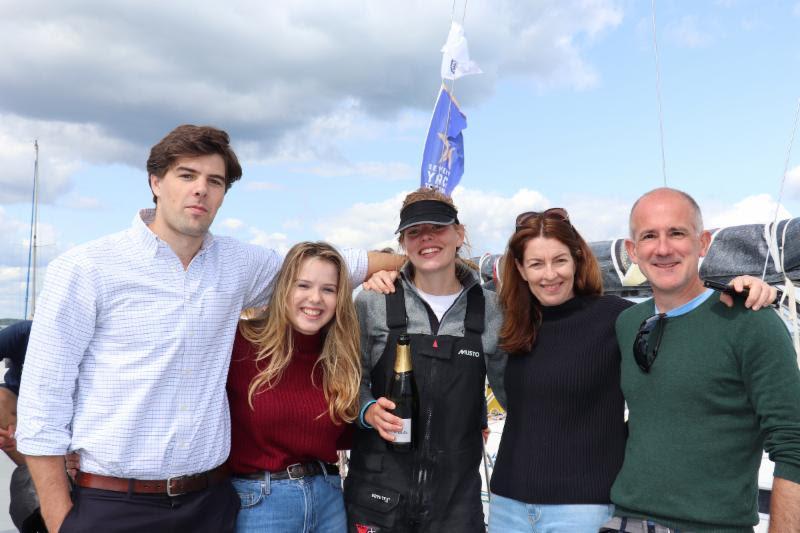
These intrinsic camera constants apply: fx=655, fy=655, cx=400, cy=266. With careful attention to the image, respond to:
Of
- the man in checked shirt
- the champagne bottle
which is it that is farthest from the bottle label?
the man in checked shirt

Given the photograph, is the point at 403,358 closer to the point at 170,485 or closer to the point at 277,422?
the point at 277,422

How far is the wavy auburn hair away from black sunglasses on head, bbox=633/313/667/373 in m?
0.50

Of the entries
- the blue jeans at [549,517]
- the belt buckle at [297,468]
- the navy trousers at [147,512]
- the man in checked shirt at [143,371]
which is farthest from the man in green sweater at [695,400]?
the man in checked shirt at [143,371]

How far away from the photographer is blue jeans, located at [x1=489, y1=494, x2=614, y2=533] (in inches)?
107

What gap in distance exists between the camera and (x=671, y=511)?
2.39 metres

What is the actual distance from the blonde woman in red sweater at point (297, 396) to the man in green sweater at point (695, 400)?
1237 millimetres

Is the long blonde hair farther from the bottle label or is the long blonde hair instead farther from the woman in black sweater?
the woman in black sweater

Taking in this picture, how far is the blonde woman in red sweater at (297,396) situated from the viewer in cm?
287

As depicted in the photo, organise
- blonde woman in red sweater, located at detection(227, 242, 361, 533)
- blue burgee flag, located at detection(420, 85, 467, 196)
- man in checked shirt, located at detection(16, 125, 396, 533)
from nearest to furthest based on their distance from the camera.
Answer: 1. man in checked shirt, located at detection(16, 125, 396, 533)
2. blonde woman in red sweater, located at detection(227, 242, 361, 533)
3. blue burgee flag, located at detection(420, 85, 467, 196)

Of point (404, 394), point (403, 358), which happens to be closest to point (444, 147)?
point (403, 358)

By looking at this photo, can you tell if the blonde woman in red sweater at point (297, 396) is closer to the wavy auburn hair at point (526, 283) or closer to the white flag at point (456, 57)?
the wavy auburn hair at point (526, 283)

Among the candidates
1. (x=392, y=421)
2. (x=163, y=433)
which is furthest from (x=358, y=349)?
(x=163, y=433)

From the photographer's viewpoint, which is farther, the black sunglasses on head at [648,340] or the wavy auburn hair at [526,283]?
the wavy auburn hair at [526,283]

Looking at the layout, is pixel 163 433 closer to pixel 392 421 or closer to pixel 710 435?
pixel 392 421
